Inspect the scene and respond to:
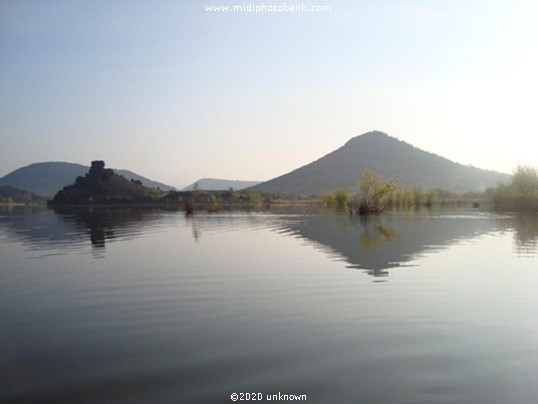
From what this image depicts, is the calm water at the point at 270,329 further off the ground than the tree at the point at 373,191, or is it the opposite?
the tree at the point at 373,191

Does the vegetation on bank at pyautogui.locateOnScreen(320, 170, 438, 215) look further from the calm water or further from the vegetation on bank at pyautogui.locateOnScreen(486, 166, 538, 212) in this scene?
the calm water

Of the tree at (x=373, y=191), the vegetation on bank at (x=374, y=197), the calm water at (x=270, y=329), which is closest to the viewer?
the calm water at (x=270, y=329)

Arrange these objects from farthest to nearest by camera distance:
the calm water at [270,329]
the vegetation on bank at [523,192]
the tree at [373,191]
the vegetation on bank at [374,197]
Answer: the vegetation on bank at [523,192] < the vegetation on bank at [374,197] < the tree at [373,191] < the calm water at [270,329]

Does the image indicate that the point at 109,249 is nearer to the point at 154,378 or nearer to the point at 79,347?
the point at 79,347

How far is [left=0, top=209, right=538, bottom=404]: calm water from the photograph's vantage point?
7055 mm

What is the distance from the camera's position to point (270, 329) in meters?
10.1

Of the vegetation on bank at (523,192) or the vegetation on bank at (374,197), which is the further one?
the vegetation on bank at (523,192)

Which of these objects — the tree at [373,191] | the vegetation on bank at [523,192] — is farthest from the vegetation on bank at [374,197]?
the vegetation on bank at [523,192]

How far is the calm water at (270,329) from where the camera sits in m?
7.05

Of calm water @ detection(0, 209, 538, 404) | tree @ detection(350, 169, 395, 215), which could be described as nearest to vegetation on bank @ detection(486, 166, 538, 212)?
tree @ detection(350, 169, 395, 215)

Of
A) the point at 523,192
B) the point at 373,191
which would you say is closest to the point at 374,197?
the point at 373,191

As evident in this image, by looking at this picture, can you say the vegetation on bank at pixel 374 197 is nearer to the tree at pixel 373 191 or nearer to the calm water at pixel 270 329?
the tree at pixel 373 191

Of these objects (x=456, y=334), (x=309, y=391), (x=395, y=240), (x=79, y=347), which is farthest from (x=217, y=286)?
(x=395, y=240)

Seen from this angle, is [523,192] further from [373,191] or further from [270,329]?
[270,329]
